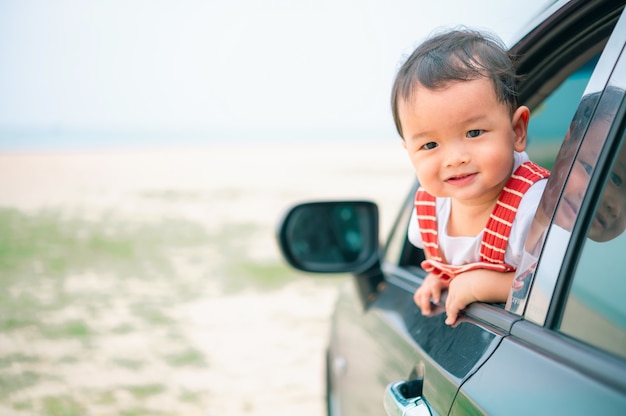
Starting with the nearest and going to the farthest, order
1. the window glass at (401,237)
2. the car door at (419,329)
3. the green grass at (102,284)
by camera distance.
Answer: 1. the car door at (419,329)
2. the window glass at (401,237)
3. the green grass at (102,284)

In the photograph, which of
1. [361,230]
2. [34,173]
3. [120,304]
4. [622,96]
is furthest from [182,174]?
[622,96]

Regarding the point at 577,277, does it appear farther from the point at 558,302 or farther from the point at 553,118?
the point at 553,118

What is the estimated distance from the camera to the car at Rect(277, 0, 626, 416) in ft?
3.72

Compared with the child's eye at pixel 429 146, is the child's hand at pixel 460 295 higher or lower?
lower

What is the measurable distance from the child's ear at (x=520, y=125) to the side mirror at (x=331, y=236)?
3.32 feet

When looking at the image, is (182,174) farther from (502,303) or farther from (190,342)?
(502,303)

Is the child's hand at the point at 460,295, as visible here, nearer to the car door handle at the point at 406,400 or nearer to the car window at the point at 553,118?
the car door handle at the point at 406,400

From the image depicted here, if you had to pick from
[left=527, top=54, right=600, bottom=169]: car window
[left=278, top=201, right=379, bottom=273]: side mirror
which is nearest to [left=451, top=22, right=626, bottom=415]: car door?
[left=527, top=54, right=600, bottom=169]: car window

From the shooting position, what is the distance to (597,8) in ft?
5.17

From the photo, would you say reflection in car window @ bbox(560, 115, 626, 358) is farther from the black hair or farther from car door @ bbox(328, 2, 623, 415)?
the black hair

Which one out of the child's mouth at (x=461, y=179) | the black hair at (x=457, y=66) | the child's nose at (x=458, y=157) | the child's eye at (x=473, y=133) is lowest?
the child's mouth at (x=461, y=179)

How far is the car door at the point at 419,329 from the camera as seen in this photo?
4.70 ft

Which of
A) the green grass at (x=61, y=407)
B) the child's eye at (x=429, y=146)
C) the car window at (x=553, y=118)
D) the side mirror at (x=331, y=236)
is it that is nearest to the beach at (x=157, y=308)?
the green grass at (x=61, y=407)

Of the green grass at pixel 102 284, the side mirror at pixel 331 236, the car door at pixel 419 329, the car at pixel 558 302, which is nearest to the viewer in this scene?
the car at pixel 558 302
